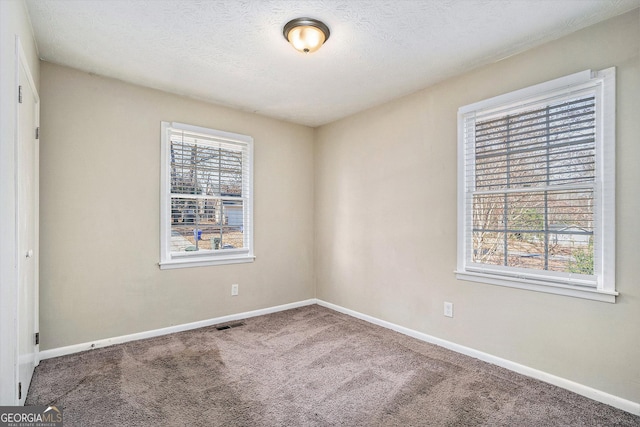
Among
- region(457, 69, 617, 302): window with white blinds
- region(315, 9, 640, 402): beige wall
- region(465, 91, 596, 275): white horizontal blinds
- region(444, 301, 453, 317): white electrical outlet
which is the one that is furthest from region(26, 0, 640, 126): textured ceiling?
region(444, 301, 453, 317): white electrical outlet

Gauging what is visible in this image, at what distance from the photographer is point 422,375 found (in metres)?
2.54

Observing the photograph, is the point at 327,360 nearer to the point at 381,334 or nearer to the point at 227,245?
the point at 381,334

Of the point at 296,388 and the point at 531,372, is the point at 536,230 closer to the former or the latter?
the point at 531,372

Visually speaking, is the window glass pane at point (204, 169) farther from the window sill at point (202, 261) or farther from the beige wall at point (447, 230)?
the beige wall at point (447, 230)

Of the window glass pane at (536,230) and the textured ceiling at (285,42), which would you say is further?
the window glass pane at (536,230)

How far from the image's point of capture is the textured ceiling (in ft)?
6.82

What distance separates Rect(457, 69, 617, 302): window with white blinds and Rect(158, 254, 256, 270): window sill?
2410 millimetres

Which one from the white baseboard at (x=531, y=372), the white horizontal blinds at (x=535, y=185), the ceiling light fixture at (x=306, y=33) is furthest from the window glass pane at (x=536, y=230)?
the ceiling light fixture at (x=306, y=33)

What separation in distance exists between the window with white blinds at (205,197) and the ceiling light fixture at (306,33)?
5.73 feet

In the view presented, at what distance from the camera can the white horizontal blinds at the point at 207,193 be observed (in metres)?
3.53

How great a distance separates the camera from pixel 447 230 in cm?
309

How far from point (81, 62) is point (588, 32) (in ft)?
12.9

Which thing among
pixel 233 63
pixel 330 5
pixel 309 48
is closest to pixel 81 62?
pixel 233 63

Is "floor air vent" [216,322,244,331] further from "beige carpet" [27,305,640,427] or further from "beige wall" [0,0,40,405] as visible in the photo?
"beige wall" [0,0,40,405]
